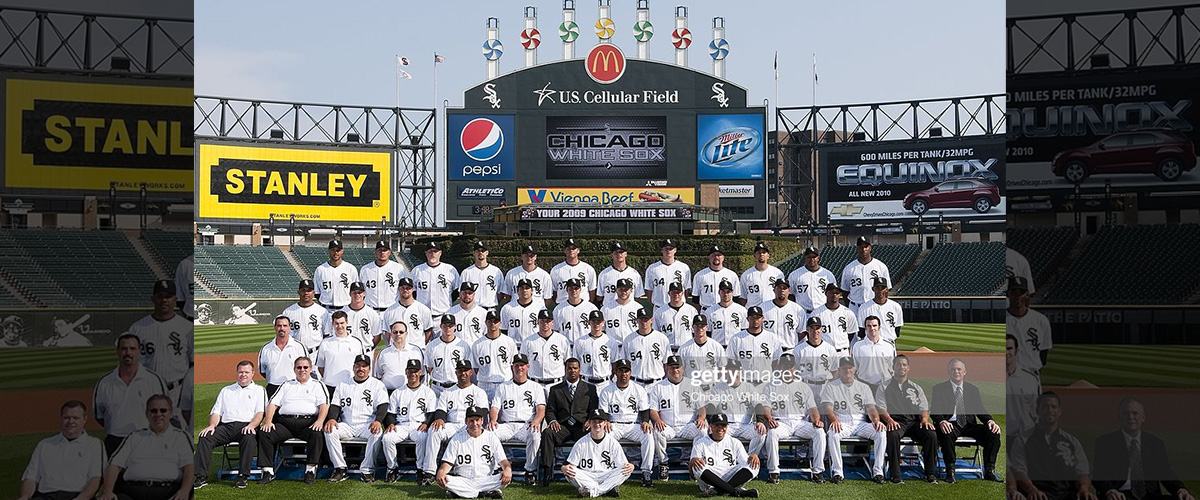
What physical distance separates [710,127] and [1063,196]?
14965 mm

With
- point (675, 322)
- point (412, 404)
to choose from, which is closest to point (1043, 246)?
point (675, 322)

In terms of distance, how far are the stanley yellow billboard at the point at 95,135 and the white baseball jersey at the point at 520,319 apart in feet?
Answer: 102

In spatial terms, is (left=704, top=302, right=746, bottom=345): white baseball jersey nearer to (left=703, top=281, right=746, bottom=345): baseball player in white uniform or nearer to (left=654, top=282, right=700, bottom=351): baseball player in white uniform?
(left=703, top=281, right=746, bottom=345): baseball player in white uniform

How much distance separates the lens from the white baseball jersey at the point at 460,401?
423 inches

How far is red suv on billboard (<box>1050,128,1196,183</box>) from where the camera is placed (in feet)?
123

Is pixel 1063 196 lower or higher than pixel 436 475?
higher

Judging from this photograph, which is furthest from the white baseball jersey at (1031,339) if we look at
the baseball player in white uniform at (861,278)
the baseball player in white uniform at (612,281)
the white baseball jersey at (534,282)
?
the white baseball jersey at (534,282)

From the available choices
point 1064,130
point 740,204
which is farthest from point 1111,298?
point 740,204

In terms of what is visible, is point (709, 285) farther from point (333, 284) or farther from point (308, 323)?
point (308, 323)

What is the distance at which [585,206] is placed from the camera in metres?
43.1

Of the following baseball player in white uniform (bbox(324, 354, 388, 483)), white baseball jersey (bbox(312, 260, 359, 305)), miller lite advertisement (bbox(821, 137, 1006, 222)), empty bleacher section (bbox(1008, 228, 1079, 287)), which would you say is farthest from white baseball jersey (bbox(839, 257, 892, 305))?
miller lite advertisement (bbox(821, 137, 1006, 222))

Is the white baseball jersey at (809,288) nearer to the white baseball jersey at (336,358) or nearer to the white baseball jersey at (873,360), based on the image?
the white baseball jersey at (873,360)

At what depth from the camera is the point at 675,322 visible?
11992 mm

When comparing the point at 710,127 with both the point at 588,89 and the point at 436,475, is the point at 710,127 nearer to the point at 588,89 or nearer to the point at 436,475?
the point at 588,89
